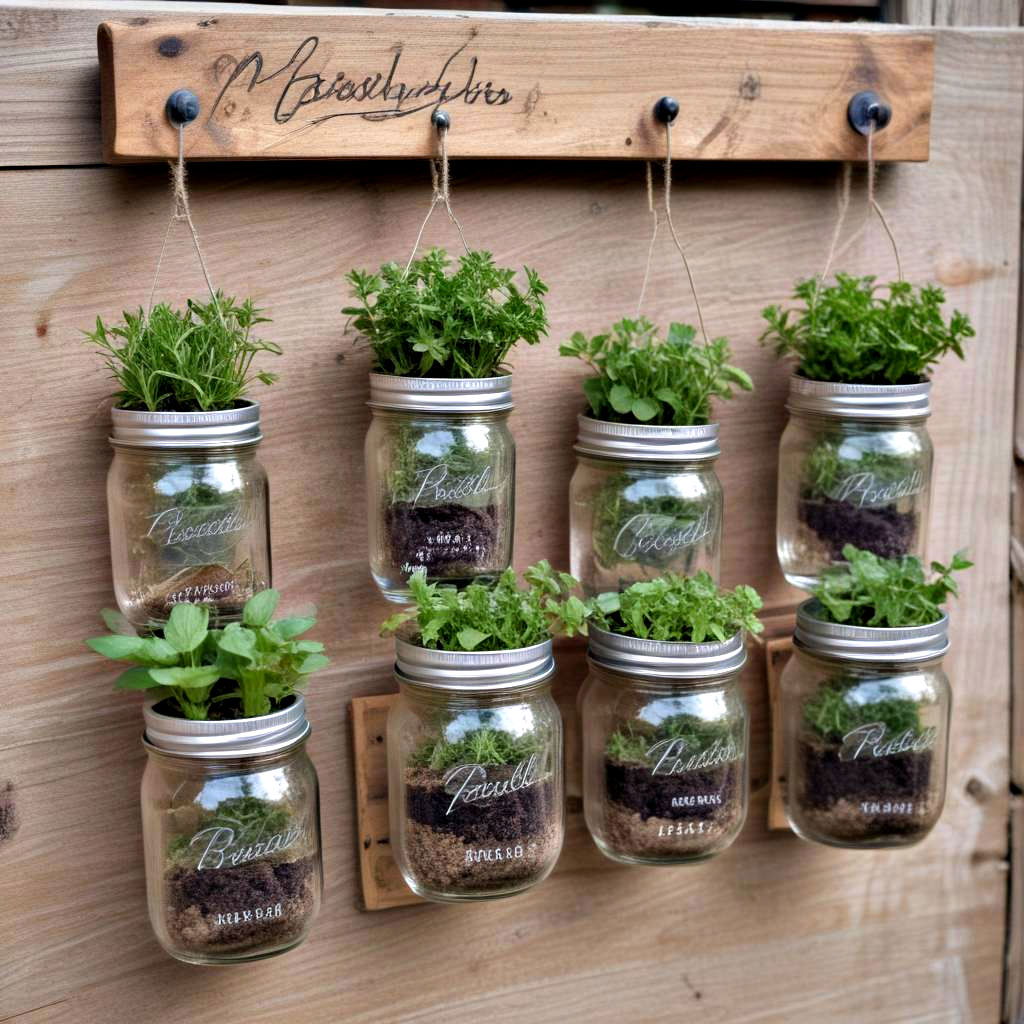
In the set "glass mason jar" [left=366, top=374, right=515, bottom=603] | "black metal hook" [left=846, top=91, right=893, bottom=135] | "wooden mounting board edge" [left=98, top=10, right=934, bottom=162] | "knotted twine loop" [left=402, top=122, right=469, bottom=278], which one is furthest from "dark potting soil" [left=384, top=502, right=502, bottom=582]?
"black metal hook" [left=846, top=91, right=893, bottom=135]

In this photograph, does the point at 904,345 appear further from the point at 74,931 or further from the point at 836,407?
the point at 74,931

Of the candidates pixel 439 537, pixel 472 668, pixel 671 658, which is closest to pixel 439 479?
pixel 439 537

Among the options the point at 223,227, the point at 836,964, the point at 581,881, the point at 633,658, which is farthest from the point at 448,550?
the point at 836,964

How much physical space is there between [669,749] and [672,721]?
3 centimetres

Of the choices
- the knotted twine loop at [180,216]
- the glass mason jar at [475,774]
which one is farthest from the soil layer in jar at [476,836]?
the knotted twine loop at [180,216]

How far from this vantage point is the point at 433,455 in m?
1.16

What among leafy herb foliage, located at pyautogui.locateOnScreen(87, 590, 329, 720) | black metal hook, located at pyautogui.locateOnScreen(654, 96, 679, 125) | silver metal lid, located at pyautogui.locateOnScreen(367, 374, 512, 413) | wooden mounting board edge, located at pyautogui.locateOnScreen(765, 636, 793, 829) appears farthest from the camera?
wooden mounting board edge, located at pyautogui.locateOnScreen(765, 636, 793, 829)

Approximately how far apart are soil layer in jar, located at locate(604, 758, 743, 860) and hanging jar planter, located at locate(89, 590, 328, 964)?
0.30 m

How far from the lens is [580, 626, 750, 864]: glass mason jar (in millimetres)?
1198

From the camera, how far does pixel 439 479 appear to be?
1.16m

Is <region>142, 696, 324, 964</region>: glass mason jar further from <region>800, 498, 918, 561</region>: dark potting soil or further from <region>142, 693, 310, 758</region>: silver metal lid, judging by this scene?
<region>800, 498, 918, 561</region>: dark potting soil

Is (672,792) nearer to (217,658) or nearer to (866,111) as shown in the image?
(217,658)

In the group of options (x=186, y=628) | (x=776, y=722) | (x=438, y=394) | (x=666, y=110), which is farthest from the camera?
(x=776, y=722)

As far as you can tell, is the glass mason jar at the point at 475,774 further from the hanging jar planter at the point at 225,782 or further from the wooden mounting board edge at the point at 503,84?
the wooden mounting board edge at the point at 503,84
